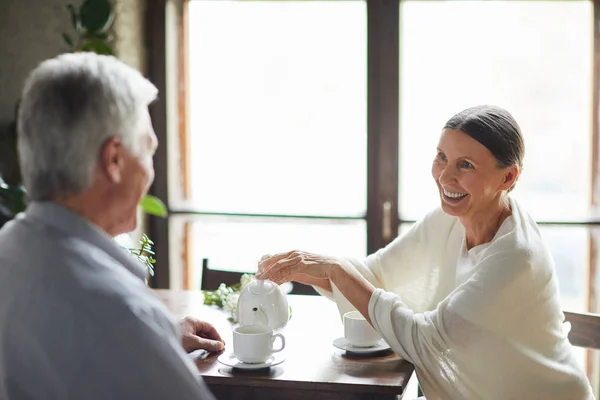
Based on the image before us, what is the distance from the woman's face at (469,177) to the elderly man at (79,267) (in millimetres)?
1088

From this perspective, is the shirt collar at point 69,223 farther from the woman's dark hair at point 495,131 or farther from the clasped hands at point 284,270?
the woman's dark hair at point 495,131

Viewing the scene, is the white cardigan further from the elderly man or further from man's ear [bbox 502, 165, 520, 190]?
the elderly man

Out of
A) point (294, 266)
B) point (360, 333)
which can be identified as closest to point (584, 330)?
point (360, 333)

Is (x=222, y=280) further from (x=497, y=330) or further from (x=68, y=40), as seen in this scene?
(x=68, y=40)

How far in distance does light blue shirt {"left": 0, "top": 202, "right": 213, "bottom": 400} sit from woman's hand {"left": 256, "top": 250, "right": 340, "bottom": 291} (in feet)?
2.98

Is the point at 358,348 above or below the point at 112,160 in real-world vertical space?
below

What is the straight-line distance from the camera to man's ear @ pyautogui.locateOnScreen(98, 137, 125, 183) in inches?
45.3

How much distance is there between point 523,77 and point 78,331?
2.88 metres

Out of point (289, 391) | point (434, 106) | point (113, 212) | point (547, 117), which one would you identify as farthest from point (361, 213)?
point (113, 212)

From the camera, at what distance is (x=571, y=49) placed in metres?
3.52

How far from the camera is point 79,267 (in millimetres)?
1113

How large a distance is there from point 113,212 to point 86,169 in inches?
3.8

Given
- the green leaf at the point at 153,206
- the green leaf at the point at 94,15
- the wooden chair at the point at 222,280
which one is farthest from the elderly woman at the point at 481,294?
the green leaf at the point at 94,15

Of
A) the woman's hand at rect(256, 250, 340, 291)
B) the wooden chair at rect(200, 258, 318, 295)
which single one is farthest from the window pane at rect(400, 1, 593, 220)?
the woman's hand at rect(256, 250, 340, 291)
